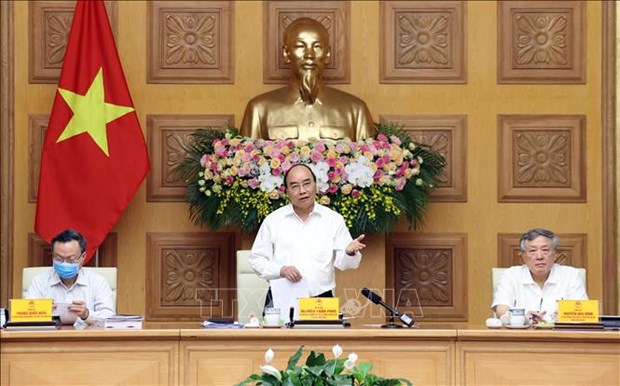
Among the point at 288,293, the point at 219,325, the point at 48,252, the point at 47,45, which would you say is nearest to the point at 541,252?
the point at 288,293

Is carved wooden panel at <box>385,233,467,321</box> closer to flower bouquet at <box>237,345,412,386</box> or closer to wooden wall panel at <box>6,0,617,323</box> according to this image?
wooden wall panel at <box>6,0,617,323</box>

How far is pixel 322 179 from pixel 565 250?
5.47 ft

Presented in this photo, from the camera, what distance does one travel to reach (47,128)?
24.8ft

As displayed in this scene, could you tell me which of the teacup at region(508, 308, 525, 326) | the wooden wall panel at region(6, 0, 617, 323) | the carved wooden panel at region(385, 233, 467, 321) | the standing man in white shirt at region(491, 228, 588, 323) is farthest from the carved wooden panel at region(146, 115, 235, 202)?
the teacup at region(508, 308, 525, 326)

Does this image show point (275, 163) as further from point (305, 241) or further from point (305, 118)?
point (305, 241)

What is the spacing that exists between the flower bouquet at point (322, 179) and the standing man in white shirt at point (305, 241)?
92 centimetres

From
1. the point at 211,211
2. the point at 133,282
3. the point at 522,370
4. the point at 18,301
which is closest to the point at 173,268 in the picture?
the point at 133,282

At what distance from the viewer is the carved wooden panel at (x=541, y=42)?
7727 mm

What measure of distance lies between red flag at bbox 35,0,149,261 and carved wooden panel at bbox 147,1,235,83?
12.1 inches

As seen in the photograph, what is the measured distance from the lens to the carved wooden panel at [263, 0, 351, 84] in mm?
7730

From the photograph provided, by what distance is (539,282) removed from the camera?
5.91m

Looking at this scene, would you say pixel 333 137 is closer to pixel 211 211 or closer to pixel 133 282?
pixel 211 211

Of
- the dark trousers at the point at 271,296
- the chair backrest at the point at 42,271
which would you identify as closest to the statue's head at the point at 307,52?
the dark trousers at the point at 271,296

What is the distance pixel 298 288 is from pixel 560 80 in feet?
8.90
